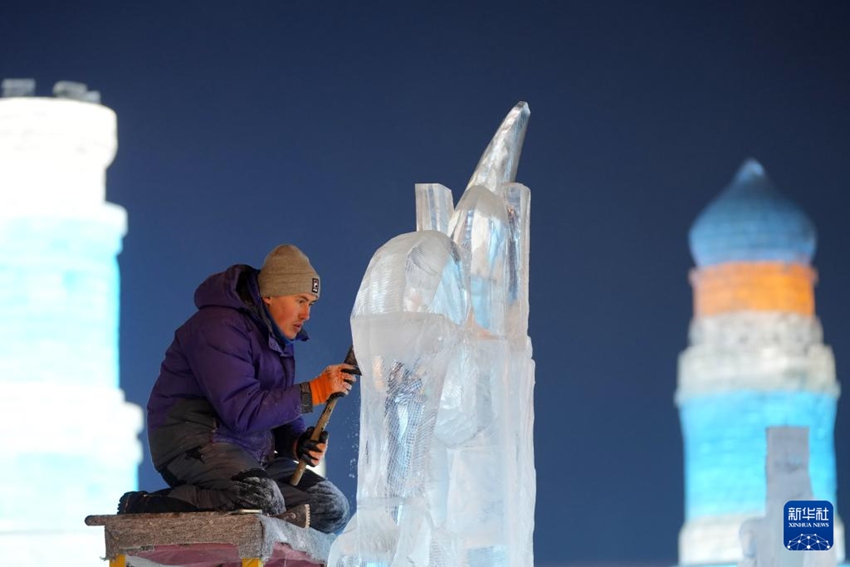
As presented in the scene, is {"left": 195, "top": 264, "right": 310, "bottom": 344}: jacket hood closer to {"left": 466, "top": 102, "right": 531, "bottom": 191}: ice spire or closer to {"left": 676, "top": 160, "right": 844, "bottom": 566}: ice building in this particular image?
{"left": 466, "top": 102, "right": 531, "bottom": 191}: ice spire

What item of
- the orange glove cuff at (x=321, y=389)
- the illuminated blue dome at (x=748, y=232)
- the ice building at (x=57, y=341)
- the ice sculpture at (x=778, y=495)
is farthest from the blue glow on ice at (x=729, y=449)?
the orange glove cuff at (x=321, y=389)

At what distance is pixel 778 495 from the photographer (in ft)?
26.8

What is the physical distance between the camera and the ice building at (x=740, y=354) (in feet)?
71.5

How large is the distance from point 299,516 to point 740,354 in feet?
61.9

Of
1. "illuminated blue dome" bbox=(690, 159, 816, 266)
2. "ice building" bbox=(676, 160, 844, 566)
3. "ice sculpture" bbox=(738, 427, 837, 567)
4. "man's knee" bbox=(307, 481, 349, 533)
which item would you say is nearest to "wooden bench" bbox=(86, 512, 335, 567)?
"man's knee" bbox=(307, 481, 349, 533)

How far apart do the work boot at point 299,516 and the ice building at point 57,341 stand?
8.99 meters

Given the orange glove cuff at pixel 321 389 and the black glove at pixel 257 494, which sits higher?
the orange glove cuff at pixel 321 389

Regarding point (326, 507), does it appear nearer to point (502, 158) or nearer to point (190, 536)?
point (190, 536)

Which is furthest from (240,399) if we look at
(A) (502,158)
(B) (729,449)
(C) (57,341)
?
(B) (729,449)

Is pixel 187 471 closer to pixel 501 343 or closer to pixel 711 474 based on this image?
pixel 501 343

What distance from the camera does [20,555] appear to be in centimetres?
1347

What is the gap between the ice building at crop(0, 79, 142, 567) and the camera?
46.4ft

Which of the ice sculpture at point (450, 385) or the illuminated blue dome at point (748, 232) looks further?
the illuminated blue dome at point (748, 232)

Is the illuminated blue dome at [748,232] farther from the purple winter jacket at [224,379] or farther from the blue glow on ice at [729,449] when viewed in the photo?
the purple winter jacket at [224,379]
